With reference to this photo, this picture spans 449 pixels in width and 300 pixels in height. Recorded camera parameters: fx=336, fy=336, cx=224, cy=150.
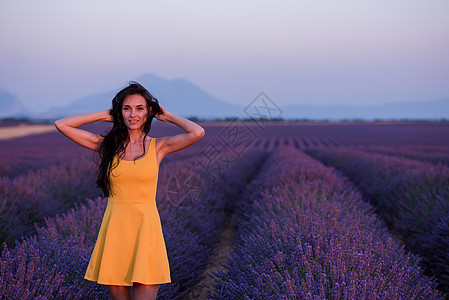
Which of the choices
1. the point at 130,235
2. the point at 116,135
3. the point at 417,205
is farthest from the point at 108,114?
the point at 417,205

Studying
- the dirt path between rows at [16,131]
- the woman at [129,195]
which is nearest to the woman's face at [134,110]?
the woman at [129,195]

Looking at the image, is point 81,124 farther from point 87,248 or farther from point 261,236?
point 261,236

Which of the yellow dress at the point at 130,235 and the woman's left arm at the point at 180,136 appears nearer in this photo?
the yellow dress at the point at 130,235

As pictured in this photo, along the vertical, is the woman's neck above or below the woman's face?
below

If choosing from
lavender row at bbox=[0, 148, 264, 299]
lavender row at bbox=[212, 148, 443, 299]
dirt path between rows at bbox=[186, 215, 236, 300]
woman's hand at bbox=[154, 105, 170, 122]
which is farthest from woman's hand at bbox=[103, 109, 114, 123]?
dirt path between rows at bbox=[186, 215, 236, 300]

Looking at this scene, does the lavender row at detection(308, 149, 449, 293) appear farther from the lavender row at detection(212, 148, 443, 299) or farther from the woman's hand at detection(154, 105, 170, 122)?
the woman's hand at detection(154, 105, 170, 122)

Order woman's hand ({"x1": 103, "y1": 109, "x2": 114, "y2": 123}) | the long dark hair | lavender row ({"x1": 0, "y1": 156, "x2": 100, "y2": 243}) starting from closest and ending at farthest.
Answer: the long dark hair
woman's hand ({"x1": 103, "y1": 109, "x2": 114, "y2": 123})
lavender row ({"x1": 0, "y1": 156, "x2": 100, "y2": 243})

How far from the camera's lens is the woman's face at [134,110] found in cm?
172

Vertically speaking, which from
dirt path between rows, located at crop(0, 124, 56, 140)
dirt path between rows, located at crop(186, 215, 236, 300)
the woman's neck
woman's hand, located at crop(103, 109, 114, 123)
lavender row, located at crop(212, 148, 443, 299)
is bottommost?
dirt path between rows, located at crop(0, 124, 56, 140)

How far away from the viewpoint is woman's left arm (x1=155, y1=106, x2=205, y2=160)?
1.80 meters

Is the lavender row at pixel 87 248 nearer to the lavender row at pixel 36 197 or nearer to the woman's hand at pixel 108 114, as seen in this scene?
the lavender row at pixel 36 197

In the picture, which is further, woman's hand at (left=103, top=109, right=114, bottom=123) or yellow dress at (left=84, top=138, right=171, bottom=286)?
woman's hand at (left=103, top=109, right=114, bottom=123)

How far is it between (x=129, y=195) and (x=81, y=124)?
18.8 inches

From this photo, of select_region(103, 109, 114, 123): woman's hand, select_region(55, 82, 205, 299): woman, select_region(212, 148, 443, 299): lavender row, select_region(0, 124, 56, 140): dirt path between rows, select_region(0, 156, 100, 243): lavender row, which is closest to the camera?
select_region(212, 148, 443, 299): lavender row
